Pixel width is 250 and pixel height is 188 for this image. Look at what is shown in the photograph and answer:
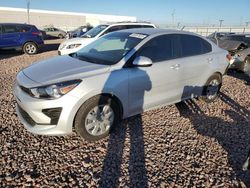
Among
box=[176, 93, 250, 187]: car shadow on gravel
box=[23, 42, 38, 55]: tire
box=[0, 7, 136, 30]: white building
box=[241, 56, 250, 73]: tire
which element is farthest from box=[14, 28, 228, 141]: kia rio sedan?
box=[0, 7, 136, 30]: white building

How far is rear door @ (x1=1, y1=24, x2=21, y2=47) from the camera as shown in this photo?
Answer: 12.4 meters

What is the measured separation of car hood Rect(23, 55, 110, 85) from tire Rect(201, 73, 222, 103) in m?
2.65

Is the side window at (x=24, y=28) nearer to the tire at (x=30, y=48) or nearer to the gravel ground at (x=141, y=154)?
the tire at (x=30, y=48)

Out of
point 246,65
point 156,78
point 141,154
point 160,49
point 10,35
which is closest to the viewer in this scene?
point 141,154

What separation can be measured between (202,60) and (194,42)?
40 cm

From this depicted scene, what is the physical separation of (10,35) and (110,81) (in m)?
11.0

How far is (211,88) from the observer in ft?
17.9

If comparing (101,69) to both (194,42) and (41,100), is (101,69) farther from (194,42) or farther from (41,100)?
(194,42)

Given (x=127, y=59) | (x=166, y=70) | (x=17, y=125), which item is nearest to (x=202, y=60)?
(x=166, y=70)

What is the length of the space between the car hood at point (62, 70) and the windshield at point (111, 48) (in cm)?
23

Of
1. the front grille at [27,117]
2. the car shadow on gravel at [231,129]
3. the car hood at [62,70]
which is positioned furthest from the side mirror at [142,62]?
the front grille at [27,117]

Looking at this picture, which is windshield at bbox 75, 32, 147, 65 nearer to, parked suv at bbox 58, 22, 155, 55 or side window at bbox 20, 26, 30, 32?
parked suv at bbox 58, 22, 155, 55

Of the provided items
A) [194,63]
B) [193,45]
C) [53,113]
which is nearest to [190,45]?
[193,45]

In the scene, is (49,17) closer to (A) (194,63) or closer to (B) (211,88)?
(B) (211,88)
